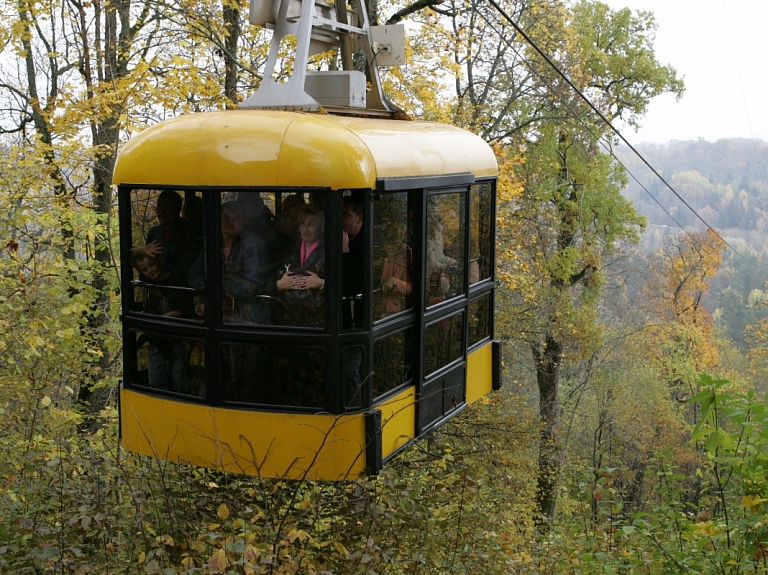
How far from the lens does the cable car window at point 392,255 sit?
5027 millimetres

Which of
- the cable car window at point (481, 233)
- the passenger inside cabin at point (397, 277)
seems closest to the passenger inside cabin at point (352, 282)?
the passenger inside cabin at point (397, 277)

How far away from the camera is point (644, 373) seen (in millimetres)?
29281

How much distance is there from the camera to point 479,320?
681 centimetres

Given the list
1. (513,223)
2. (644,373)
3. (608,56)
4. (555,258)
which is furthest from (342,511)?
(644,373)

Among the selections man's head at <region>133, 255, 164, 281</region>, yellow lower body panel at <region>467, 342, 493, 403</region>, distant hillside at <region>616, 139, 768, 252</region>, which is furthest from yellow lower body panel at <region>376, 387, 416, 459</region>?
distant hillside at <region>616, 139, 768, 252</region>

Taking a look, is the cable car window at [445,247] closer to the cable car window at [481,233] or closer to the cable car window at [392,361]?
the cable car window at [481,233]

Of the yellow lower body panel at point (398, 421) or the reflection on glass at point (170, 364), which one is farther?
the yellow lower body panel at point (398, 421)

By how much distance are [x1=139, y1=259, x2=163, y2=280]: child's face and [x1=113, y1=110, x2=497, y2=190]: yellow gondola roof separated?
1.58 ft

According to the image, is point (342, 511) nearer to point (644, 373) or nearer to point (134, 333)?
point (134, 333)

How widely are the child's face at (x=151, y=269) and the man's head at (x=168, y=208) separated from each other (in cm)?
24

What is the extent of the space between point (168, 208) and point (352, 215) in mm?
1111

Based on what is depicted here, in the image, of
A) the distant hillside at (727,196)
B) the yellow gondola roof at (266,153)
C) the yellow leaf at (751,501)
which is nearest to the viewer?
the yellow gondola roof at (266,153)

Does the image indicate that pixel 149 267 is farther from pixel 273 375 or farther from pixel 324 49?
pixel 324 49

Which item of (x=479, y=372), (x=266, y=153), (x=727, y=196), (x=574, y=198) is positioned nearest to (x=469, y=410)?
(x=574, y=198)
